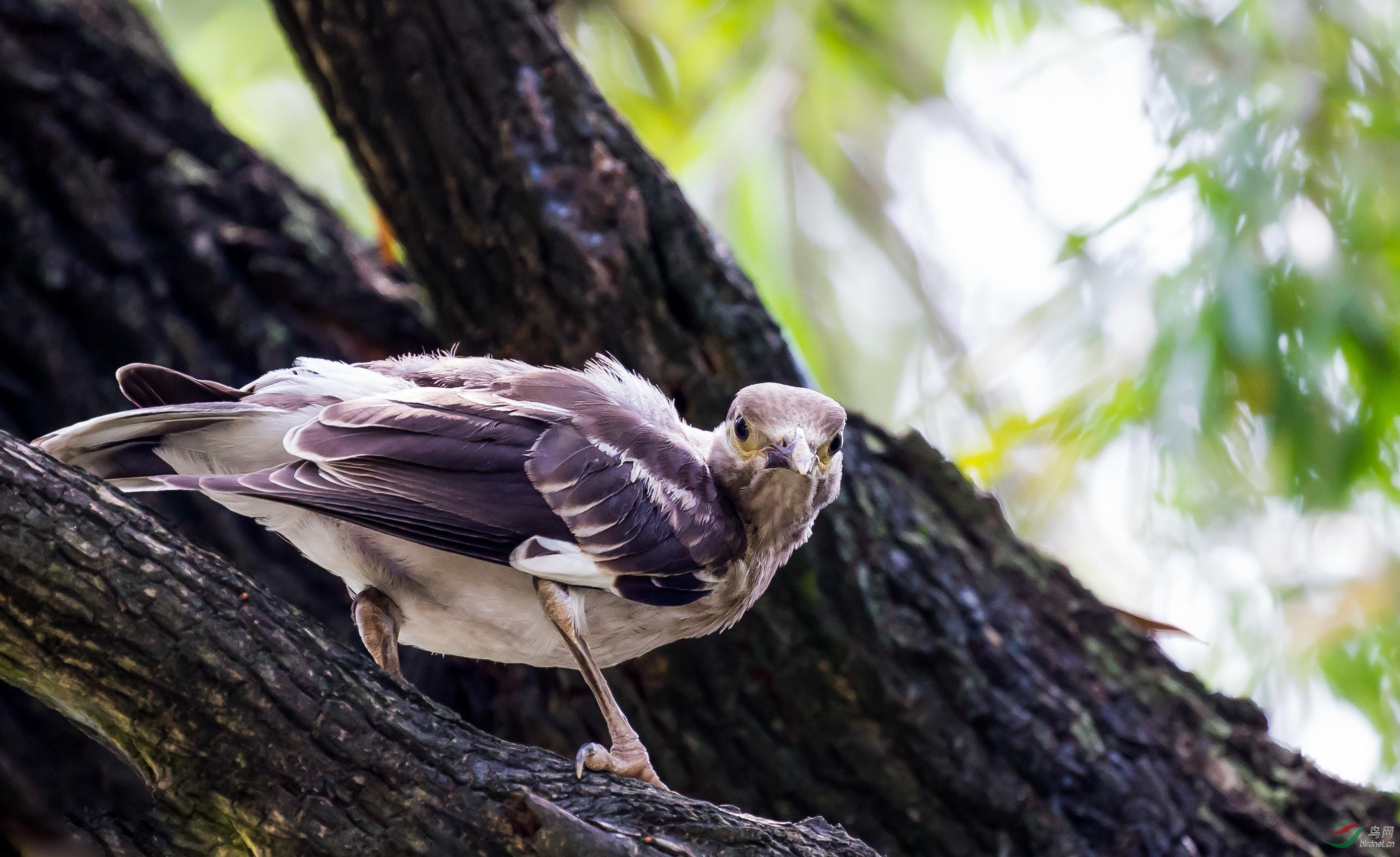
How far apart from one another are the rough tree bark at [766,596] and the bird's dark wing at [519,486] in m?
0.60

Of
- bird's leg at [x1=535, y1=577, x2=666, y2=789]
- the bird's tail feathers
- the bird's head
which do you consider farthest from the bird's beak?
the bird's tail feathers

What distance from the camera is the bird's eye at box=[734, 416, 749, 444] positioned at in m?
2.47

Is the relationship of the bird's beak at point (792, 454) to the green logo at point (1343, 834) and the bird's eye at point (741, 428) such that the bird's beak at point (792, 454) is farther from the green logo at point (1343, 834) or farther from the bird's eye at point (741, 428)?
the green logo at point (1343, 834)

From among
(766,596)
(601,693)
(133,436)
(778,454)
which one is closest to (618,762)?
(601,693)

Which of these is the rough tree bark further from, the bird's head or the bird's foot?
the bird's foot

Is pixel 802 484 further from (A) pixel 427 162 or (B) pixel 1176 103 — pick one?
(B) pixel 1176 103

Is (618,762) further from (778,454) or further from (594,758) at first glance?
(778,454)

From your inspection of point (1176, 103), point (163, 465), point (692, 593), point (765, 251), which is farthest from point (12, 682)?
point (1176, 103)

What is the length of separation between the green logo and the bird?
188cm

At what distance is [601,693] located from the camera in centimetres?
222

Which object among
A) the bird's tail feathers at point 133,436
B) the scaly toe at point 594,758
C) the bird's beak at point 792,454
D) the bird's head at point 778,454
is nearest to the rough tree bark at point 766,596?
the bird's head at point 778,454

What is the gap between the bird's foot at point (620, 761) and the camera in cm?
207

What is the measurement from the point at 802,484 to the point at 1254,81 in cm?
244

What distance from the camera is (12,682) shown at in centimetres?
178
